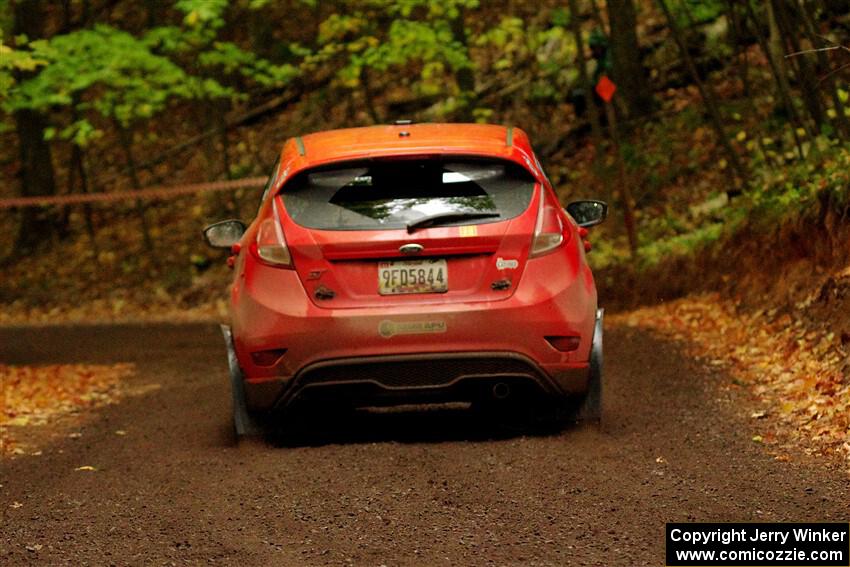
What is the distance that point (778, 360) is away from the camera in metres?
10.7

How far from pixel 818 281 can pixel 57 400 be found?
267 inches

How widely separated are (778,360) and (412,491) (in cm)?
514

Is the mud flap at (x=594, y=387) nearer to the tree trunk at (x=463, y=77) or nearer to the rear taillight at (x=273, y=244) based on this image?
the rear taillight at (x=273, y=244)

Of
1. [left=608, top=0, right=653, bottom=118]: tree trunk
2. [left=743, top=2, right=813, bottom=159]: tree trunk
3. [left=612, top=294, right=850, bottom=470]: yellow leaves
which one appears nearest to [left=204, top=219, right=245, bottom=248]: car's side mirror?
[left=612, top=294, right=850, bottom=470]: yellow leaves

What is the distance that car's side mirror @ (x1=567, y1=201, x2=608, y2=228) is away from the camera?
8.56m

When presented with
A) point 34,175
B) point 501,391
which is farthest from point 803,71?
point 34,175

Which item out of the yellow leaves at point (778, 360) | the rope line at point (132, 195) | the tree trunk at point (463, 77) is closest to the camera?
the yellow leaves at point (778, 360)

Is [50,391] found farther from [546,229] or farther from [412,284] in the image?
[546,229]

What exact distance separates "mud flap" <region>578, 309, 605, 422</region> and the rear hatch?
81 cm

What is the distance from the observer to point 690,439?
7.89 meters

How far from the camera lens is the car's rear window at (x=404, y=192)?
24.8ft

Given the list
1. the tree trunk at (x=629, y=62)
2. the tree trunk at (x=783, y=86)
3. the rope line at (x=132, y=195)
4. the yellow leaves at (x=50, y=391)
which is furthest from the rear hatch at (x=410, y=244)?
the tree trunk at (x=629, y=62)

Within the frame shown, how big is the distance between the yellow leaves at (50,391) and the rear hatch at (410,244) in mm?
2992

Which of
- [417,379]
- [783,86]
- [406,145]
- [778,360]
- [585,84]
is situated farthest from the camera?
[585,84]
